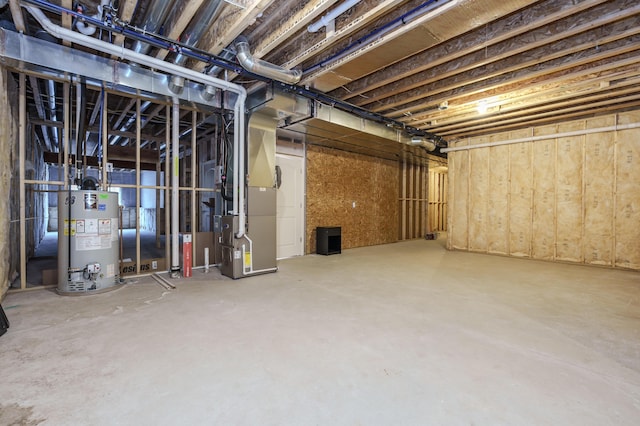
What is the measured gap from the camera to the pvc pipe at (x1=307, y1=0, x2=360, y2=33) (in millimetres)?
2652

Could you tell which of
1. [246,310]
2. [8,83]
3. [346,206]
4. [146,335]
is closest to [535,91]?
[346,206]

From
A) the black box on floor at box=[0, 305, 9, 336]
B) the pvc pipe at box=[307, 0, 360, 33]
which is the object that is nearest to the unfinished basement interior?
the pvc pipe at box=[307, 0, 360, 33]

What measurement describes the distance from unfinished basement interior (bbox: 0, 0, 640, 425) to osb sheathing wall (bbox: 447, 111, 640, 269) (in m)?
0.04

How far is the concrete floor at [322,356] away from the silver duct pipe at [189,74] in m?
1.42

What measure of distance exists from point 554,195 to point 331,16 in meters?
5.95

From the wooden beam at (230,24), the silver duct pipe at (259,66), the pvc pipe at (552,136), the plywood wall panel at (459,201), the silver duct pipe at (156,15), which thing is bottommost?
the plywood wall panel at (459,201)

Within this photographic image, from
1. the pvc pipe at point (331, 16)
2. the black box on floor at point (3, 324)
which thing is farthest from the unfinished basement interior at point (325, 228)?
the black box on floor at point (3, 324)

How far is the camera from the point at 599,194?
5.68m

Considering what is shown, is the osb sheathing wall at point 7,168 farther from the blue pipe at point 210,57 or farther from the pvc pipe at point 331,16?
the pvc pipe at point 331,16

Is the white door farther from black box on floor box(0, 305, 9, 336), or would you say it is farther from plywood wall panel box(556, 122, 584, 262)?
plywood wall panel box(556, 122, 584, 262)

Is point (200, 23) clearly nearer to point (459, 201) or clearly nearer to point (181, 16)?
point (181, 16)

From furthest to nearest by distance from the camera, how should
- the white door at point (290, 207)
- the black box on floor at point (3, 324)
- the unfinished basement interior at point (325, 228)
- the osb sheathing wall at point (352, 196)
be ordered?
the osb sheathing wall at point (352, 196) → the white door at point (290, 207) → the black box on floor at point (3, 324) → the unfinished basement interior at point (325, 228)

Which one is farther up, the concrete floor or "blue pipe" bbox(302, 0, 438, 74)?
"blue pipe" bbox(302, 0, 438, 74)

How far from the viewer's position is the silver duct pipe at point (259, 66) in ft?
10.9
